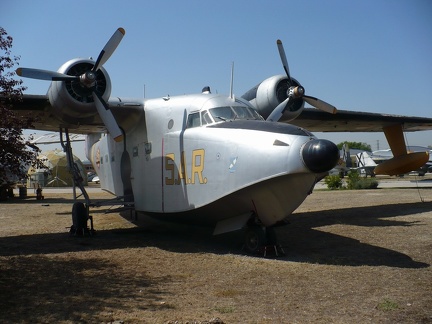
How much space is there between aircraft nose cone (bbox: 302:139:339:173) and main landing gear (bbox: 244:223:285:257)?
2297 mm

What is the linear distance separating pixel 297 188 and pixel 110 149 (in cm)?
810

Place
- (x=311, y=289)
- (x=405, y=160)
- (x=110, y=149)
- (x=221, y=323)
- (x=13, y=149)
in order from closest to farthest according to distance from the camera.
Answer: (x=221, y=323) → (x=311, y=289) → (x=13, y=149) → (x=110, y=149) → (x=405, y=160)

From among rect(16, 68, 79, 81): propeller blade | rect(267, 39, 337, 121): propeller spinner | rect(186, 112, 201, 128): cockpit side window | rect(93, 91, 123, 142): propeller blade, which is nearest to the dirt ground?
rect(93, 91, 123, 142): propeller blade

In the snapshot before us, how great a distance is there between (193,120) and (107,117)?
2272 mm

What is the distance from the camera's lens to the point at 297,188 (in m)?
8.24

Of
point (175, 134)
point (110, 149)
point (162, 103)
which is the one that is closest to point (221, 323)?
point (175, 134)

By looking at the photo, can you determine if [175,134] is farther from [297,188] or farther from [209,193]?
[297,188]

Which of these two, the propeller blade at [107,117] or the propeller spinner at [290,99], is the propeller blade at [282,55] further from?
the propeller blade at [107,117]

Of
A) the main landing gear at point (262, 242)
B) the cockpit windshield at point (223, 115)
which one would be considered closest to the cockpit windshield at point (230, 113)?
the cockpit windshield at point (223, 115)

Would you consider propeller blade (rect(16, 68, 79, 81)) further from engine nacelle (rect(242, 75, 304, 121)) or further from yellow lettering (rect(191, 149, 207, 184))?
engine nacelle (rect(242, 75, 304, 121))

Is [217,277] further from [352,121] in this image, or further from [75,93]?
[352,121]

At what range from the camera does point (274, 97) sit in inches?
545

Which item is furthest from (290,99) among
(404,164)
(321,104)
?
(404,164)

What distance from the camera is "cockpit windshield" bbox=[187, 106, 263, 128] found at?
401 inches
